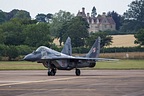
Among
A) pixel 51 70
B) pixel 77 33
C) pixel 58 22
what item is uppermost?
pixel 58 22

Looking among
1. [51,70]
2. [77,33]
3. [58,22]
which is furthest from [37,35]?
[51,70]

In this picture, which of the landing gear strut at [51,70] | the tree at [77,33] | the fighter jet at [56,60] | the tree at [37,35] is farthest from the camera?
the tree at [77,33]

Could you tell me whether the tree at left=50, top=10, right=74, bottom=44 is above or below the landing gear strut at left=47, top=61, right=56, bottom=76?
above

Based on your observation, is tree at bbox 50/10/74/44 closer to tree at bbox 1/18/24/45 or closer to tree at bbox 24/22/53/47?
tree at bbox 1/18/24/45

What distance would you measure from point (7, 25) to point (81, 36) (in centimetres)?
2089

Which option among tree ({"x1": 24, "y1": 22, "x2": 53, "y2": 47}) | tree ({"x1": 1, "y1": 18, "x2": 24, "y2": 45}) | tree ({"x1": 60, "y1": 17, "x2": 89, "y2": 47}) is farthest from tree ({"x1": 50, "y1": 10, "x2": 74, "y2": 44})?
tree ({"x1": 24, "y1": 22, "x2": 53, "y2": 47})

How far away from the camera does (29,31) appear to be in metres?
127

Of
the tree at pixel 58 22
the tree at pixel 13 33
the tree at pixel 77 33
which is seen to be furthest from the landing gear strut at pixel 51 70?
the tree at pixel 58 22

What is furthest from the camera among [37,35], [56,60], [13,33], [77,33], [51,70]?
[77,33]

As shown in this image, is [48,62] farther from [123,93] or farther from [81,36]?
[81,36]

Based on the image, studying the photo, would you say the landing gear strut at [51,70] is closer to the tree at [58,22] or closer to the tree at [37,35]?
the tree at [37,35]

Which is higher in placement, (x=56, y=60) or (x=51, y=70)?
(x=56, y=60)

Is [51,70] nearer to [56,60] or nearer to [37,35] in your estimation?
[56,60]

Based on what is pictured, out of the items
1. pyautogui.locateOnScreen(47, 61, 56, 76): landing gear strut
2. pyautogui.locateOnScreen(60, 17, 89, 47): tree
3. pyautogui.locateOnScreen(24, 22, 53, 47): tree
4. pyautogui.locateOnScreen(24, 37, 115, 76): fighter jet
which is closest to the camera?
pyautogui.locateOnScreen(47, 61, 56, 76): landing gear strut
